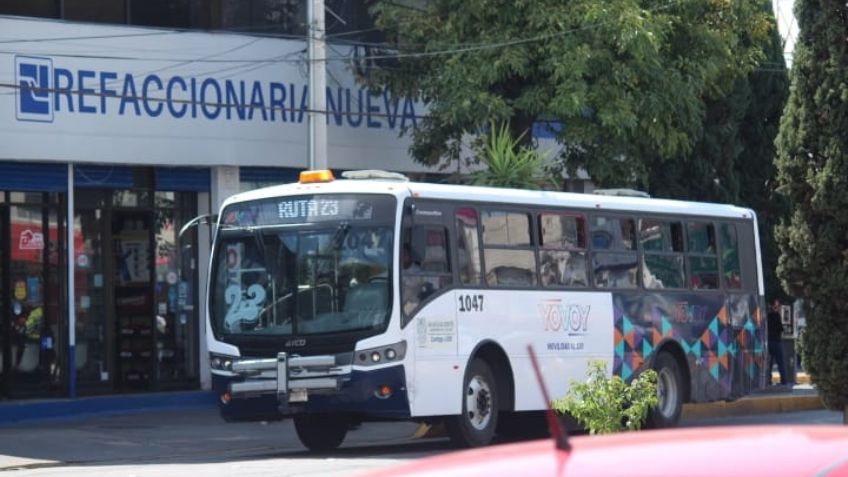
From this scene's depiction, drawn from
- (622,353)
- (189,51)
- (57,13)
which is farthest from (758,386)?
(57,13)

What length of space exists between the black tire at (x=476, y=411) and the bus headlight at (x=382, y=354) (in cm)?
108

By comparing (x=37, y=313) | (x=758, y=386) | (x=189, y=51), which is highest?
(x=189, y=51)

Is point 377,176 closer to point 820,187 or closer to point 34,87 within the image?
point 820,187

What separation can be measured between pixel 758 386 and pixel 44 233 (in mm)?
11180

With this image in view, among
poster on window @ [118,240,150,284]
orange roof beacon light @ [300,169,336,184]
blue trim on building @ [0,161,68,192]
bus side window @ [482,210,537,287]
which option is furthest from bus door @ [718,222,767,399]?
blue trim on building @ [0,161,68,192]

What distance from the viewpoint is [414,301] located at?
1719 centimetres

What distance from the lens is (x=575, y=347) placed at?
19.5 metres

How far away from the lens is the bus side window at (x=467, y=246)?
1786cm

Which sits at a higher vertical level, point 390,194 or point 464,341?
point 390,194

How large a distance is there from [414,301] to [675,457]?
45.1 ft

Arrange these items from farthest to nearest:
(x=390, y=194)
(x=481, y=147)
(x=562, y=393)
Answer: (x=481, y=147) → (x=562, y=393) → (x=390, y=194)

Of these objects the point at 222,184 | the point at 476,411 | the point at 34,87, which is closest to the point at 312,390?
the point at 476,411

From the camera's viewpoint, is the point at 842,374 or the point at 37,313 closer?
the point at 842,374

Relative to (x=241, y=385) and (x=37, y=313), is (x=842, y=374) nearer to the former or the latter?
(x=241, y=385)
